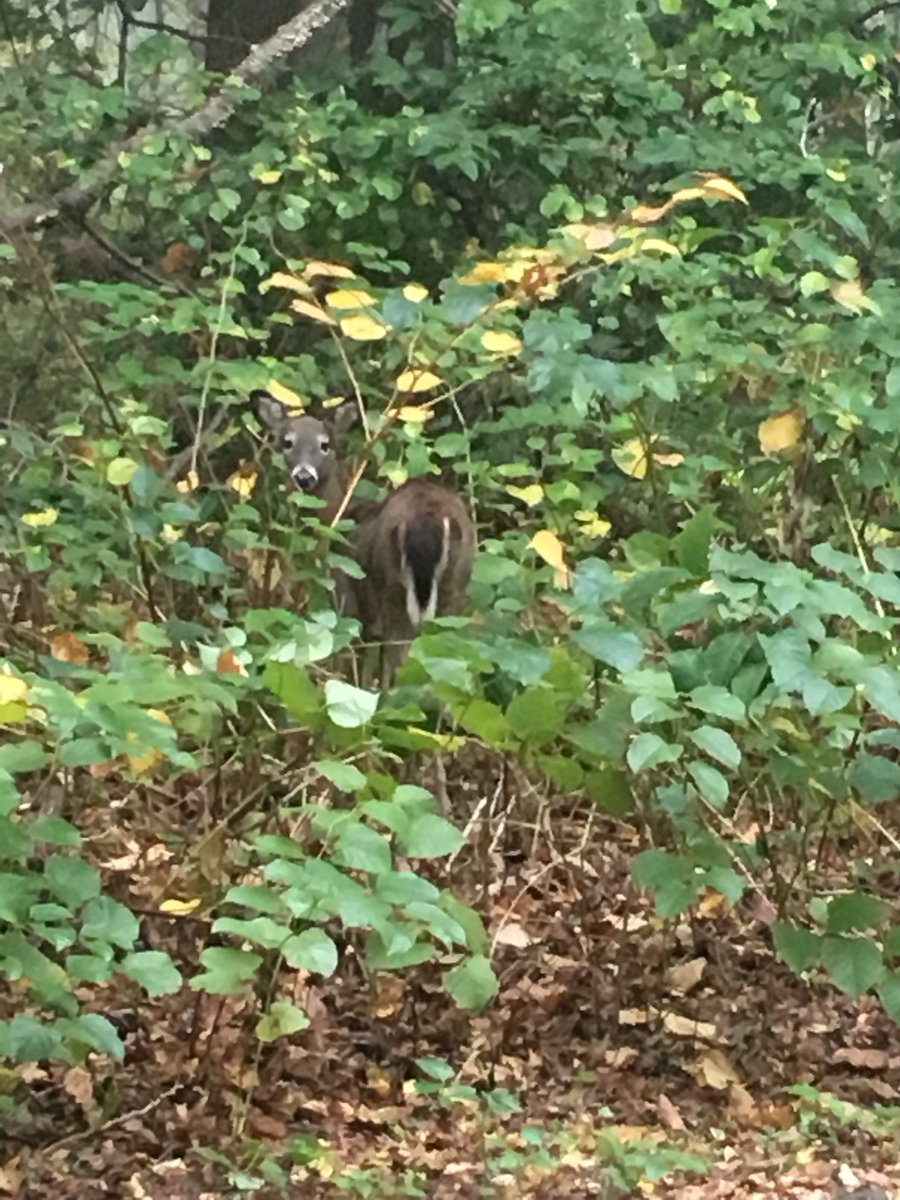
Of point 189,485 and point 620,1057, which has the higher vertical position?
point 189,485

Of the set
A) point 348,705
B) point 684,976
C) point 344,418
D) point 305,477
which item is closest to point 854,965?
point 684,976

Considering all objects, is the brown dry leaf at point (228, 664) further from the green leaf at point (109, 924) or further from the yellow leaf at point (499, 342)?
the yellow leaf at point (499, 342)

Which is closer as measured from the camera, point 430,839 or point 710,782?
point 430,839

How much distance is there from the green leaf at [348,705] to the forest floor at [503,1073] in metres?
0.83

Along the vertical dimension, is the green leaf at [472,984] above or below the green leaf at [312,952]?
below

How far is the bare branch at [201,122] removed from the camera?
8727 millimetres

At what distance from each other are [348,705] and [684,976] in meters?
2.11

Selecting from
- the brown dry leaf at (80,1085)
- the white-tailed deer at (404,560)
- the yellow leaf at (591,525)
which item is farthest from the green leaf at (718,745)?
the yellow leaf at (591,525)

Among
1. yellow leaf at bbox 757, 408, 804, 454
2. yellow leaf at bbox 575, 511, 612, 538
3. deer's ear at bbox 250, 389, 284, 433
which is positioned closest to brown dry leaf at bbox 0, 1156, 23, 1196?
yellow leaf at bbox 757, 408, 804, 454

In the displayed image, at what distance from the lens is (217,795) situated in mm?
4348

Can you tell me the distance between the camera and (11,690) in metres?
3.04

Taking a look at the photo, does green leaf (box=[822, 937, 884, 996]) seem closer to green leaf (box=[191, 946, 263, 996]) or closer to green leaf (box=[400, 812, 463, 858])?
green leaf (box=[400, 812, 463, 858])

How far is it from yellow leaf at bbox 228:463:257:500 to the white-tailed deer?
51cm

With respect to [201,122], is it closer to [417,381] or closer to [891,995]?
[417,381]
